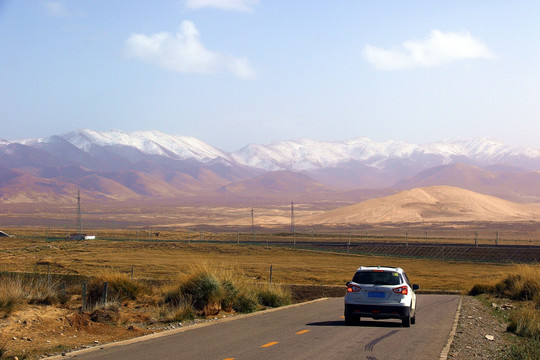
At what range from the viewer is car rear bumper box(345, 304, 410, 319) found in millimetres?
17156

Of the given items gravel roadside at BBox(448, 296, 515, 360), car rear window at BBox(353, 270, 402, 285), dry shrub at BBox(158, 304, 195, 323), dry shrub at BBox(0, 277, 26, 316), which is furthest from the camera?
dry shrub at BBox(158, 304, 195, 323)

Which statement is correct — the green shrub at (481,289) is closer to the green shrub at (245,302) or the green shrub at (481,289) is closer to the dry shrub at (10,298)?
the green shrub at (245,302)

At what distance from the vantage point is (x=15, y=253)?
61312 millimetres

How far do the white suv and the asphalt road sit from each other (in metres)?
0.38

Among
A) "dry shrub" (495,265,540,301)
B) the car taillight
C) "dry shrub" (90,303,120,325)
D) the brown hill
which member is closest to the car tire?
the car taillight

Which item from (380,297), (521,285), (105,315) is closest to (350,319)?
(380,297)

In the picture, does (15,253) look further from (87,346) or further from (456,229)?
(456,229)

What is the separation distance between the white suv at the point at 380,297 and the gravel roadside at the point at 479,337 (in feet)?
4.91

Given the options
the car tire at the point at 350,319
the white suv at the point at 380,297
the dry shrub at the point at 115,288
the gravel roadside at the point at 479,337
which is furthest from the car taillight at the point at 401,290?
the dry shrub at the point at 115,288

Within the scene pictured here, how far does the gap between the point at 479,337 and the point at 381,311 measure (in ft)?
8.06

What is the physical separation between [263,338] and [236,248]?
60370 millimetres

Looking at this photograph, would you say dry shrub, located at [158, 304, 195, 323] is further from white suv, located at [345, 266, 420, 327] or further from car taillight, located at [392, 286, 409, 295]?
car taillight, located at [392, 286, 409, 295]

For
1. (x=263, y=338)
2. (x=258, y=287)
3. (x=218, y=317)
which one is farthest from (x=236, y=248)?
(x=263, y=338)

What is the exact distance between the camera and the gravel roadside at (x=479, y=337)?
13.6m
